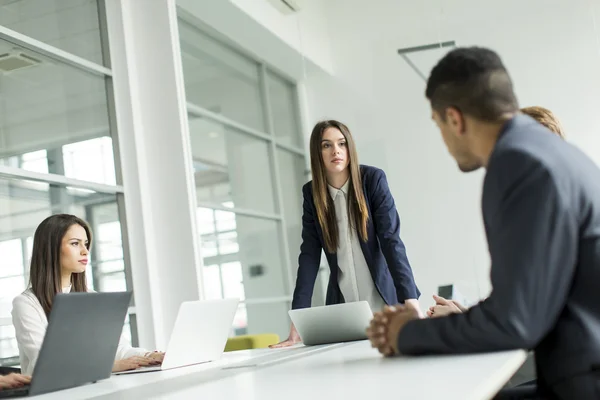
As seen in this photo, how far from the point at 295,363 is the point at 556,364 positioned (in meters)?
0.74

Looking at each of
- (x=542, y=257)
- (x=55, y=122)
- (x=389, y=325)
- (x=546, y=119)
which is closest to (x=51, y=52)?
(x=55, y=122)

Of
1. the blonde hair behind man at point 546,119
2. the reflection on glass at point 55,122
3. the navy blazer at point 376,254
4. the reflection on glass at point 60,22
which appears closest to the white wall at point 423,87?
the reflection on glass at point 60,22

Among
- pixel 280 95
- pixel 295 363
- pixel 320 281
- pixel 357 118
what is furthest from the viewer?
pixel 280 95

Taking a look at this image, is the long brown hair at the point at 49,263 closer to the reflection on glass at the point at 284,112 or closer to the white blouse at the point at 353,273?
the white blouse at the point at 353,273

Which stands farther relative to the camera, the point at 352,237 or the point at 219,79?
the point at 219,79

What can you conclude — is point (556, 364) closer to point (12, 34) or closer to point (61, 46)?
point (12, 34)

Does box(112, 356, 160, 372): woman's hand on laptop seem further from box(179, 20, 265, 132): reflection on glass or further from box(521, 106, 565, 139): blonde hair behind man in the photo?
box(179, 20, 265, 132): reflection on glass

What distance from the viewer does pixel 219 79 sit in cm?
668

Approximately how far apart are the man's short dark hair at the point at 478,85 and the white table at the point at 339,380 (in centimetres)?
47

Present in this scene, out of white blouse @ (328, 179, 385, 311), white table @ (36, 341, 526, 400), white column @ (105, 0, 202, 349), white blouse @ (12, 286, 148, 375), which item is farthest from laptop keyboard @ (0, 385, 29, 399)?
white column @ (105, 0, 202, 349)

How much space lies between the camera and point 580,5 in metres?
5.94

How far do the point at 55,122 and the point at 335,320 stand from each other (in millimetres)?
2828

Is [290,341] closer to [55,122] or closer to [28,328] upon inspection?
[28,328]

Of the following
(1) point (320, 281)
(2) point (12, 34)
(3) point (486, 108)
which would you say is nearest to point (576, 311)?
(3) point (486, 108)
